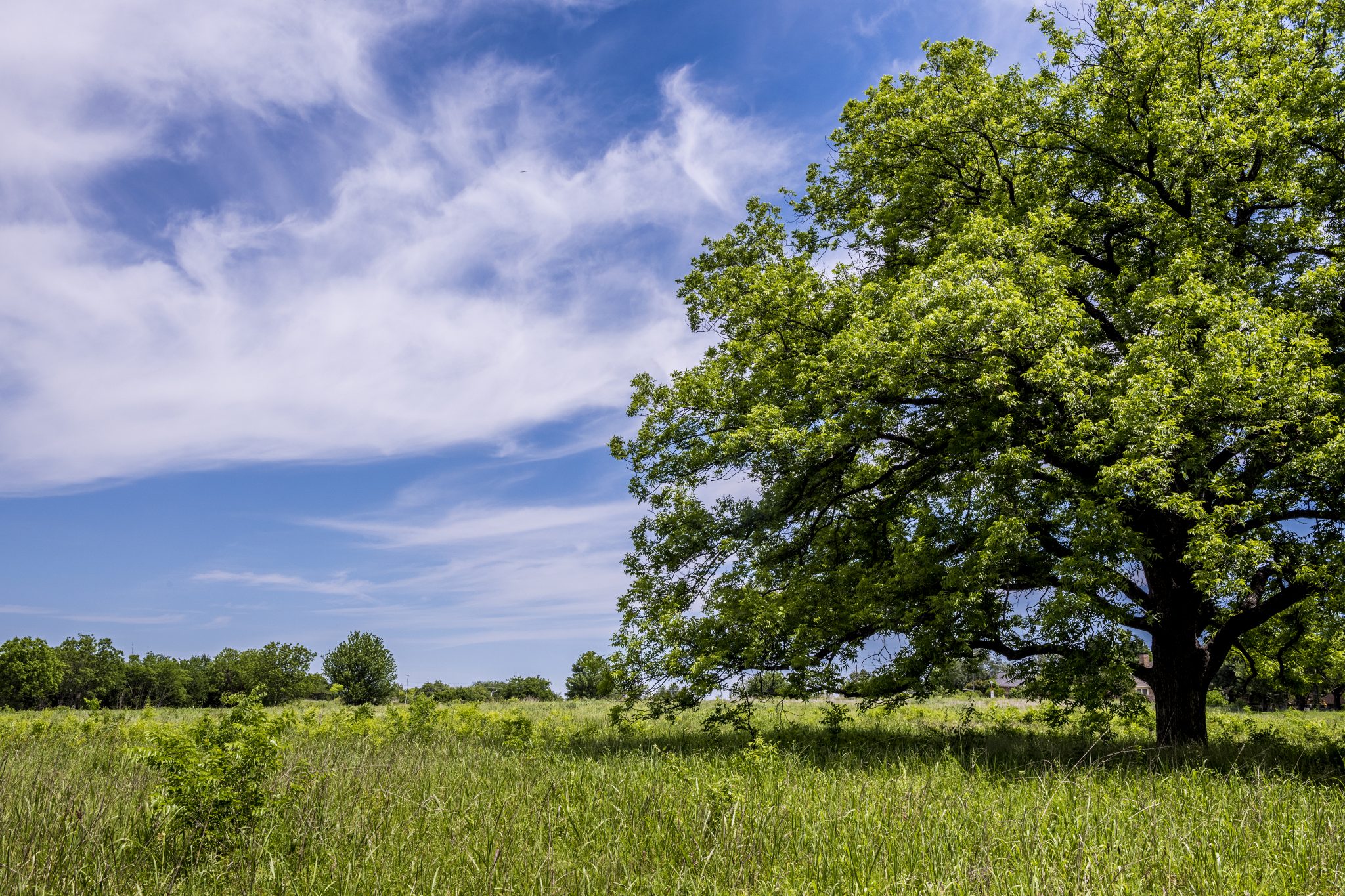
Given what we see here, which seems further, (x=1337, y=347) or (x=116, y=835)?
(x=1337, y=347)

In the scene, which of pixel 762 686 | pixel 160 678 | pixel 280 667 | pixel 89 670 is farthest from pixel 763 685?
pixel 89 670

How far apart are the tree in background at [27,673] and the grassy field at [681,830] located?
2972 inches

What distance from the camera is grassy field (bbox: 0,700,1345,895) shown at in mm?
4496

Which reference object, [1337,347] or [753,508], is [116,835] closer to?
[753,508]

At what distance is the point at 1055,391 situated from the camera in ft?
36.3

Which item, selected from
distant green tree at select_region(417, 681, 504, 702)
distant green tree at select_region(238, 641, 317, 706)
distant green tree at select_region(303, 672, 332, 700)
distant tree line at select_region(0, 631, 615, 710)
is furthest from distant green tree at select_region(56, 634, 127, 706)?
distant green tree at select_region(417, 681, 504, 702)

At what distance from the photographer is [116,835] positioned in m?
5.53

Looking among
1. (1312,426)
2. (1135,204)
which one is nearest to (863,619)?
(1312,426)

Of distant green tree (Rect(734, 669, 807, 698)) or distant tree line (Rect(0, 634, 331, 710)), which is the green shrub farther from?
distant tree line (Rect(0, 634, 331, 710))

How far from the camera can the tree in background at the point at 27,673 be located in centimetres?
6400

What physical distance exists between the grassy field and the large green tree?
10.5ft

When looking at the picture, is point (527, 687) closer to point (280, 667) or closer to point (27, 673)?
point (280, 667)

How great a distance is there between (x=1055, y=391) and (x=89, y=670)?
9587cm

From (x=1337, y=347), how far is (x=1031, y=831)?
11990 mm
